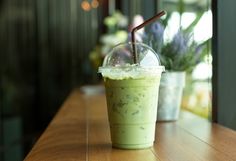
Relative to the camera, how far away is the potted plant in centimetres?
146

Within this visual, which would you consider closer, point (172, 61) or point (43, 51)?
point (172, 61)

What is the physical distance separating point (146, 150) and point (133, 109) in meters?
0.10

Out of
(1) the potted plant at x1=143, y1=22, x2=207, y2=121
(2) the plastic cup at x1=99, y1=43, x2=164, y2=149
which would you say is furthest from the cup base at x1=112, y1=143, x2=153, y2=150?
(1) the potted plant at x1=143, y1=22, x2=207, y2=121

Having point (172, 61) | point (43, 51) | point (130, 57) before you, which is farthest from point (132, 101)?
point (43, 51)

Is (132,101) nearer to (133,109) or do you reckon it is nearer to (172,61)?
(133,109)

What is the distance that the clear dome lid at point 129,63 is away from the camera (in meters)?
1.03

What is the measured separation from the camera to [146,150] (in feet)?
3.34

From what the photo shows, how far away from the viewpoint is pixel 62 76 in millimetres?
4730

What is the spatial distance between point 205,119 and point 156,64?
52 cm

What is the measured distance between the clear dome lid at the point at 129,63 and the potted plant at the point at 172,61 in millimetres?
347

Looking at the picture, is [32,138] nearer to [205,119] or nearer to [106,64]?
[205,119]

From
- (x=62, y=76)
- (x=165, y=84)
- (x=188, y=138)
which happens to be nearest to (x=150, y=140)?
(x=188, y=138)

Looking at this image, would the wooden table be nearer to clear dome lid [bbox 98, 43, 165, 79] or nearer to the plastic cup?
the plastic cup

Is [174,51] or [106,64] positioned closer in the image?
[106,64]
